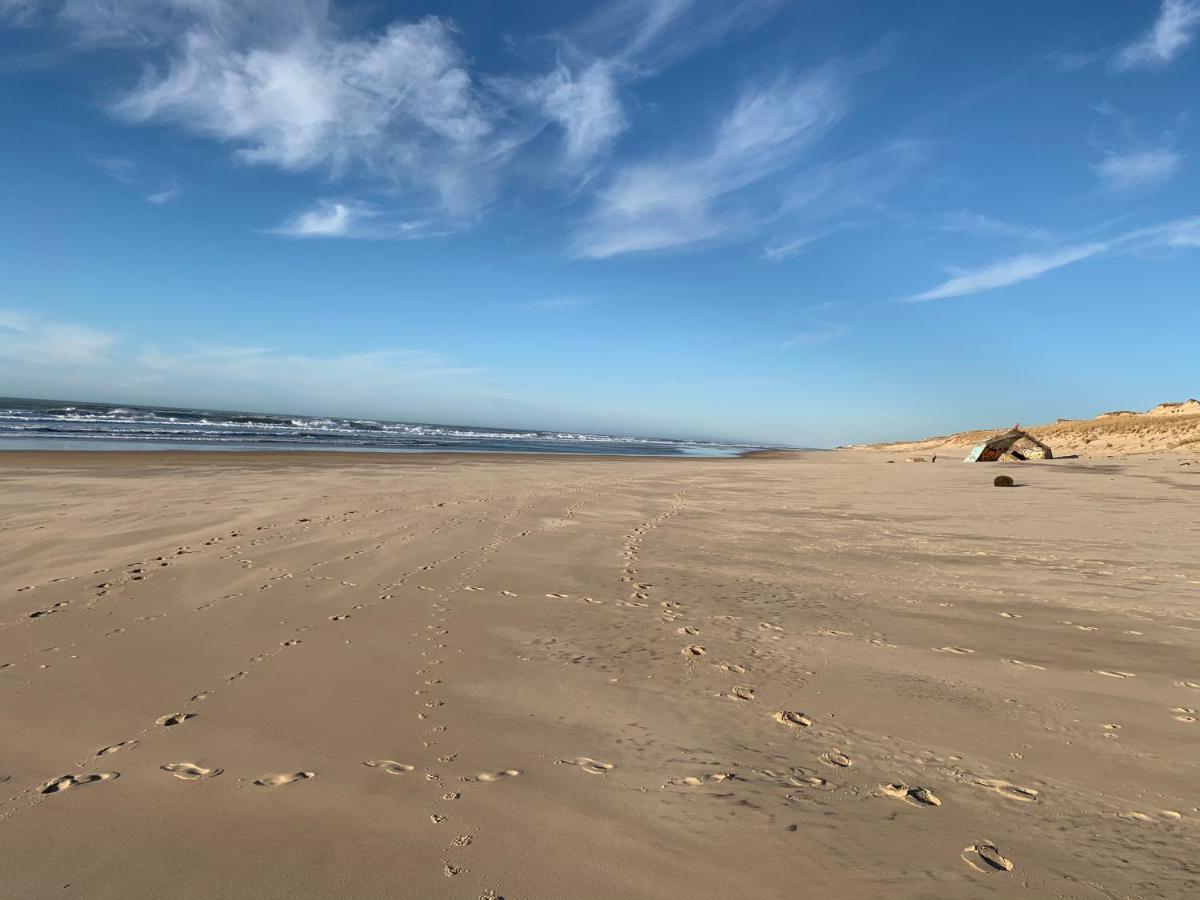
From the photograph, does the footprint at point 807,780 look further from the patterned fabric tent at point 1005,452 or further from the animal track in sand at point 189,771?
the patterned fabric tent at point 1005,452

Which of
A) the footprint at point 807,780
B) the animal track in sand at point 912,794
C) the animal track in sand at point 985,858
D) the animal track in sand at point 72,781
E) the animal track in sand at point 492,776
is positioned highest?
the animal track in sand at point 985,858

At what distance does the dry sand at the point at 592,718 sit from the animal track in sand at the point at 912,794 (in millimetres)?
14

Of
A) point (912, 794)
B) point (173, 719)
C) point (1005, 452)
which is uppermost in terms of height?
point (1005, 452)

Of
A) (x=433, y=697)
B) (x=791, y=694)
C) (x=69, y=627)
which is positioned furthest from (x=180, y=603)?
(x=791, y=694)

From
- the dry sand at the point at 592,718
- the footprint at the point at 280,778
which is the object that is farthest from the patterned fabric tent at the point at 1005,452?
the footprint at the point at 280,778

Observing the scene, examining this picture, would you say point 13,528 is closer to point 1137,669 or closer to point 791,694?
point 791,694

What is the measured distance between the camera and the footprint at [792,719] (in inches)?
135

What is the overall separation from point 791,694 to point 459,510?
815 centimetres

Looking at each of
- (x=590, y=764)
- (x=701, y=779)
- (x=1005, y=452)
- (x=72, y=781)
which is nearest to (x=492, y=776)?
(x=590, y=764)

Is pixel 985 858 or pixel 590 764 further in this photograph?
pixel 590 764

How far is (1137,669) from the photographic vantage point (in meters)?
4.16

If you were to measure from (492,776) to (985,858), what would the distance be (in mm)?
2123

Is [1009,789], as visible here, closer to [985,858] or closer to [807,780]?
[985,858]

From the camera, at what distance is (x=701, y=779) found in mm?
2877
